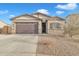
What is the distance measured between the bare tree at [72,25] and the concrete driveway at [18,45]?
461 millimetres

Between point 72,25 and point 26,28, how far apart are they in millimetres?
665

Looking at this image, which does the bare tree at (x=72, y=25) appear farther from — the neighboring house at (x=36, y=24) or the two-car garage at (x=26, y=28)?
the two-car garage at (x=26, y=28)

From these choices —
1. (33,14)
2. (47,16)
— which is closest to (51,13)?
(47,16)

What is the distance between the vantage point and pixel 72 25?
2953 millimetres

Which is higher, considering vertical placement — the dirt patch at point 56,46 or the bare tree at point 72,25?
the bare tree at point 72,25

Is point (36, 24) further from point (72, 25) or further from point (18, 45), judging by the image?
point (72, 25)

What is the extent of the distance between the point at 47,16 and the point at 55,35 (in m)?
0.30

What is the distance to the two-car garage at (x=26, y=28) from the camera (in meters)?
2.98

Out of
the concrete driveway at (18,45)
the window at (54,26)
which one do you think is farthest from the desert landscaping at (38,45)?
the window at (54,26)

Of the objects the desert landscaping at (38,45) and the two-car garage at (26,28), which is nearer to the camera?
the desert landscaping at (38,45)

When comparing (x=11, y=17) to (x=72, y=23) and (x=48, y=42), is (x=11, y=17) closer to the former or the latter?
(x=48, y=42)

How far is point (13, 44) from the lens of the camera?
2.92 meters

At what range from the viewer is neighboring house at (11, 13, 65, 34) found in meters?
2.93

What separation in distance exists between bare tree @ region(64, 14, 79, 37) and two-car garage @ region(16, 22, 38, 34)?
0.44m
